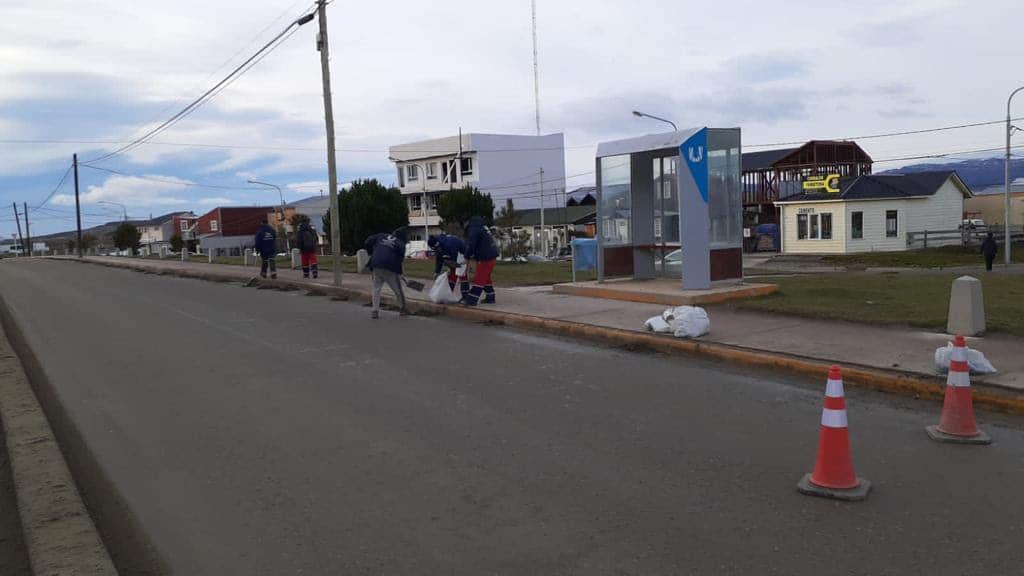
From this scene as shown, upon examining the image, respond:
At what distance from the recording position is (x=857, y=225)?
4641 centimetres

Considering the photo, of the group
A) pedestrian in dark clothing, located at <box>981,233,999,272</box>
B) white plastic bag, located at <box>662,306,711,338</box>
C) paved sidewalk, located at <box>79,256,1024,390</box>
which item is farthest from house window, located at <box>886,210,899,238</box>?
white plastic bag, located at <box>662,306,711,338</box>

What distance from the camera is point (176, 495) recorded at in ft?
18.0

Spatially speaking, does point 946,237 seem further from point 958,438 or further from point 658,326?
point 958,438

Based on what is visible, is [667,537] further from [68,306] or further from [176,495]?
[68,306]

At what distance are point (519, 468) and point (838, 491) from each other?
205 centimetres

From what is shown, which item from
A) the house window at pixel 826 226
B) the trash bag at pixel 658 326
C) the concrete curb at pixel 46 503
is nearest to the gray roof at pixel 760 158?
the house window at pixel 826 226

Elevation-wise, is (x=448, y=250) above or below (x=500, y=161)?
below

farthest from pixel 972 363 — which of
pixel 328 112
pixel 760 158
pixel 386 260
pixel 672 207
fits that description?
pixel 760 158

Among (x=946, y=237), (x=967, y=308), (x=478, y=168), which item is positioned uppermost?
(x=478, y=168)

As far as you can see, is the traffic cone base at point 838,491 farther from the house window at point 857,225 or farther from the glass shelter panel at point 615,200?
the house window at point 857,225

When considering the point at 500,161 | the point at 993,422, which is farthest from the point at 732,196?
the point at 500,161

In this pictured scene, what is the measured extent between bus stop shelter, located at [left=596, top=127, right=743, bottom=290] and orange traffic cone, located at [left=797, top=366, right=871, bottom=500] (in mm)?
8663

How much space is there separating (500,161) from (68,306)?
2402 inches

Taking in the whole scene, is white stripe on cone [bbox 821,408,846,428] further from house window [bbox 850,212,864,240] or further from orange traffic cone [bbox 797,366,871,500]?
house window [bbox 850,212,864,240]
